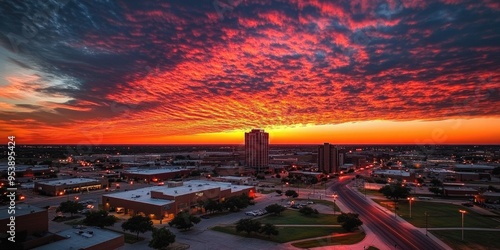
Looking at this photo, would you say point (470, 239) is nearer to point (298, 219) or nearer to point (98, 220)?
point (298, 219)

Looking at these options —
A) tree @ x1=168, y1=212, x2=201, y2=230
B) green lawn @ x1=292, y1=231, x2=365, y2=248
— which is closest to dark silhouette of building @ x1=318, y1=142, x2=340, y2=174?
green lawn @ x1=292, y1=231, x2=365, y2=248

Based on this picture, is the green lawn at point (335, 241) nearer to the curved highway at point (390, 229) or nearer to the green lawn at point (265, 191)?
the curved highway at point (390, 229)

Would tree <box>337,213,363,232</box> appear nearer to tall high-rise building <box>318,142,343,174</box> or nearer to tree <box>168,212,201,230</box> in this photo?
tree <box>168,212,201,230</box>

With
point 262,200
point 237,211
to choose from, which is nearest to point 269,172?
point 262,200

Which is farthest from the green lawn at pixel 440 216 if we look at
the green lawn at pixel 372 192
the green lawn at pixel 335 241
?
the green lawn at pixel 335 241

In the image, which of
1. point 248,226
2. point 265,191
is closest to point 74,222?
point 248,226
